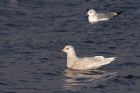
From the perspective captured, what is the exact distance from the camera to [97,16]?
84.8 feet

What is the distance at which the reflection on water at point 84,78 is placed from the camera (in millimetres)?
17328

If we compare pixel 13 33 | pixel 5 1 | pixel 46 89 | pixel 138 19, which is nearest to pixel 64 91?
pixel 46 89

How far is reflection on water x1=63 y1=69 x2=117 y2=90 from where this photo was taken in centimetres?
1733

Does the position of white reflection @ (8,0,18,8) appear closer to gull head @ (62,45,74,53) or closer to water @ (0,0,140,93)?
water @ (0,0,140,93)

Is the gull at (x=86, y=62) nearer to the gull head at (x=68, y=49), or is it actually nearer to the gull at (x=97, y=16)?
the gull head at (x=68, y=49)

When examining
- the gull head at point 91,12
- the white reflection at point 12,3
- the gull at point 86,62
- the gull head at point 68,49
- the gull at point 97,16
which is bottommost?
the gull at point 86,62

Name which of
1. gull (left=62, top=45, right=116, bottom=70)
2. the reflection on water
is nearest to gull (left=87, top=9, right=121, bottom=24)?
gull (left=62, top=45, right=116, bottom=70)

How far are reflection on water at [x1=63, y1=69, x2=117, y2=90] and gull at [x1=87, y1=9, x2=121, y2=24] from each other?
6.37 meters

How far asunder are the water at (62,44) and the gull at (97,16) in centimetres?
19

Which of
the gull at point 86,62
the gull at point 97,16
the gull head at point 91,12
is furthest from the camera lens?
the gull head at point 91,12

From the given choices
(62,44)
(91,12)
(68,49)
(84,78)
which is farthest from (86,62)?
(91,12)

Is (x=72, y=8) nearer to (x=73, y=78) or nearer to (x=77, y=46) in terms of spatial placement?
(x=77, y=46)

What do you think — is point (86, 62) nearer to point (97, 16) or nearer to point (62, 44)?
point (62, 44)

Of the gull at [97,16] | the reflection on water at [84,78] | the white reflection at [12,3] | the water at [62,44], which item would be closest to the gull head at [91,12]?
the gull at [97,16]
